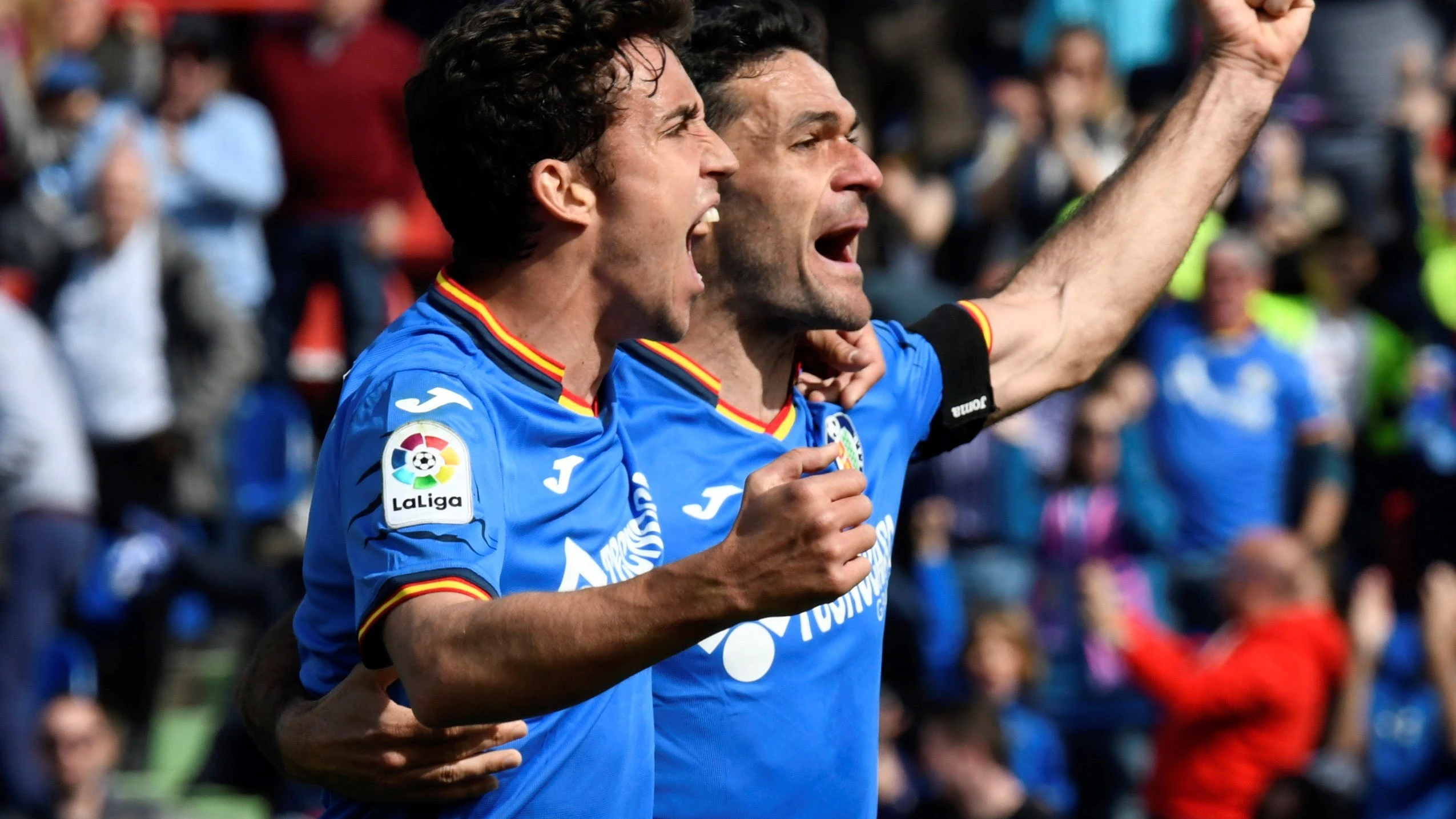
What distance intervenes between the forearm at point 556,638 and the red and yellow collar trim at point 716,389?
116 cm

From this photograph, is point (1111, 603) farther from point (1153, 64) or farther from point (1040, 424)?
point (1153, 64)

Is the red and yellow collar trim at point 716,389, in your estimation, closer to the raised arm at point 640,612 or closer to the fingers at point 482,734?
the fingers at point 482,734

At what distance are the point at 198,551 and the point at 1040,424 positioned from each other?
3.67m

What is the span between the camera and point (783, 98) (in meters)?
3.53

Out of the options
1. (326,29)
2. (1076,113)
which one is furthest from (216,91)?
(1076,113)

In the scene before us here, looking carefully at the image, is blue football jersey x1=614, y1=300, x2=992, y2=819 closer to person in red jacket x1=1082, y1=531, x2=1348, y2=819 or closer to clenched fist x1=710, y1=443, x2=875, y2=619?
clenched fist x1=710, y1=443, x2=875, y2=619

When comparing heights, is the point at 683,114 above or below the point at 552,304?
above

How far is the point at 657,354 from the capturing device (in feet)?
11.3

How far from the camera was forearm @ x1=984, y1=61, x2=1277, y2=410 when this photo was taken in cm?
379

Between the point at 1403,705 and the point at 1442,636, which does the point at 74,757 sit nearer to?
the point at 1403,705

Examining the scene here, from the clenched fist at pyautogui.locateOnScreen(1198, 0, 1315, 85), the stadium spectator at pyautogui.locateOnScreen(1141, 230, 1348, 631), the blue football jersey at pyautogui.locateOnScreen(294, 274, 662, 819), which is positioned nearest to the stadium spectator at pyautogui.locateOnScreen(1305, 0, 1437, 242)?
the stadium spectator at pyautogui.locateOnScreen(1141, 230, 1348, 631)

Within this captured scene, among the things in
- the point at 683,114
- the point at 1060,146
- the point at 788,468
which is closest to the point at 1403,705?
the point at 1060,146

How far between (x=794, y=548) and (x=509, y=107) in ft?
2.66

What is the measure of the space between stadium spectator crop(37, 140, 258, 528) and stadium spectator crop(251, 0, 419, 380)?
0.75 meters
